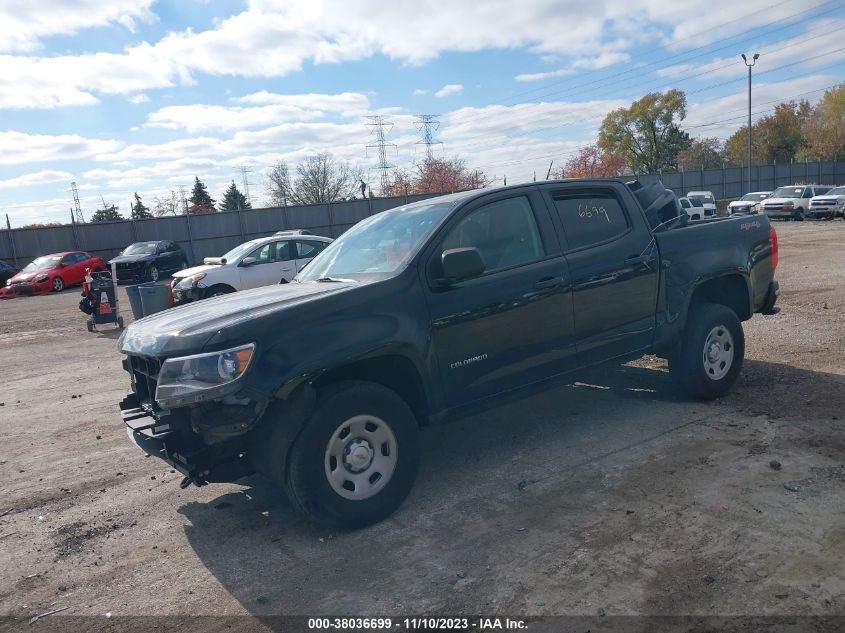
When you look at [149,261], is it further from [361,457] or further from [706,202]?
[706,202]

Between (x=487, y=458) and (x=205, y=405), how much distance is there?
2309mm

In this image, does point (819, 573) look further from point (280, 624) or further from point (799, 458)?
point (280, 624)

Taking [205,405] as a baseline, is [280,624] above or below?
below

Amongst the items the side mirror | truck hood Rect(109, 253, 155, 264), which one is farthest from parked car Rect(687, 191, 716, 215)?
the side mirror

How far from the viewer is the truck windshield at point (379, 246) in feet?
15.5

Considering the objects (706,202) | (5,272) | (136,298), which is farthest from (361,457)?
(706,202)

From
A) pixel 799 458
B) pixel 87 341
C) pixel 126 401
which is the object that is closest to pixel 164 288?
pixel 87 341

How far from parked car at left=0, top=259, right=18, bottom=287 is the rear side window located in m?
27.6

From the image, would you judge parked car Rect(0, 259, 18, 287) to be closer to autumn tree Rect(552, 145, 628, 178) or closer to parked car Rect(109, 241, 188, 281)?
parked car Rect(109, 241, 188, 281)

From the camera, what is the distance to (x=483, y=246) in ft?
16.1

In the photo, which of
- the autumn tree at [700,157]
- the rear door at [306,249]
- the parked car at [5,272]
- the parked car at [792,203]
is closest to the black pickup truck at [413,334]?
the rear door at [306,249]

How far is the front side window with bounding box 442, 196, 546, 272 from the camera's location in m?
4.85

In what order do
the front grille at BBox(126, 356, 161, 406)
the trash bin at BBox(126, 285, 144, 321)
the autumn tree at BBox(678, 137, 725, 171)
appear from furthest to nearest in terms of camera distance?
the autumn tree at BBox(678, 137, 725, 171) → the trash bin at BBox(126, 285, 144, 321) → the front grille at BBox(126, 356, 161, 406)

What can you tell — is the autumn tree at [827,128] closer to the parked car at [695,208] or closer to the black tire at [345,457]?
the parked car at [695,208]
